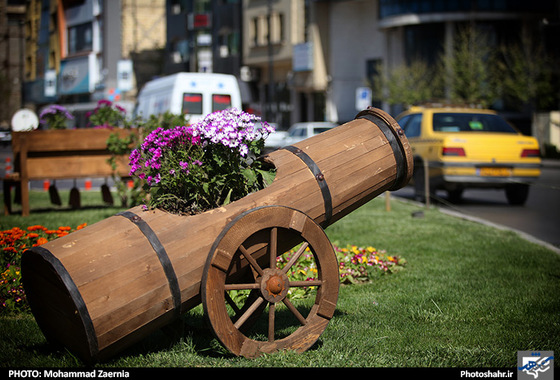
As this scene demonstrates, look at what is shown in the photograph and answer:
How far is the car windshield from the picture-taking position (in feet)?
46.1

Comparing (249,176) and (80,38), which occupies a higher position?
(80,38)

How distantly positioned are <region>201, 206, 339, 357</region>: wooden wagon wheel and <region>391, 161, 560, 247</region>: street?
520cm

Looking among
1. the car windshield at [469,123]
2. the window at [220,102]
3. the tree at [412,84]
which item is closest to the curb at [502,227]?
the car windshield at [469,123]

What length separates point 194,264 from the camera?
4.15 metres

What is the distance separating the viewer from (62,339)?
4.24m

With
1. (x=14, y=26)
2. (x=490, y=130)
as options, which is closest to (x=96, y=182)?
(x=490, y=130)

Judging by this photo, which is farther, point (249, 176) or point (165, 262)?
point (249, 176)

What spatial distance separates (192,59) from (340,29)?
40.6 feet

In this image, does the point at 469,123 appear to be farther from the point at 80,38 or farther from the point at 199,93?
the point at 80,38

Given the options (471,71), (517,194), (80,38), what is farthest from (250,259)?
(80,38)

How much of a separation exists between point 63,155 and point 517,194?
8664mm

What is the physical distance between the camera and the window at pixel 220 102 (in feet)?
60.4

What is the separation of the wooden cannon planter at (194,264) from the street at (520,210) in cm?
511

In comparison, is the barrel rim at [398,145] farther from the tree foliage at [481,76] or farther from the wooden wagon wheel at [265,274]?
the tree foliage at [481,76]
